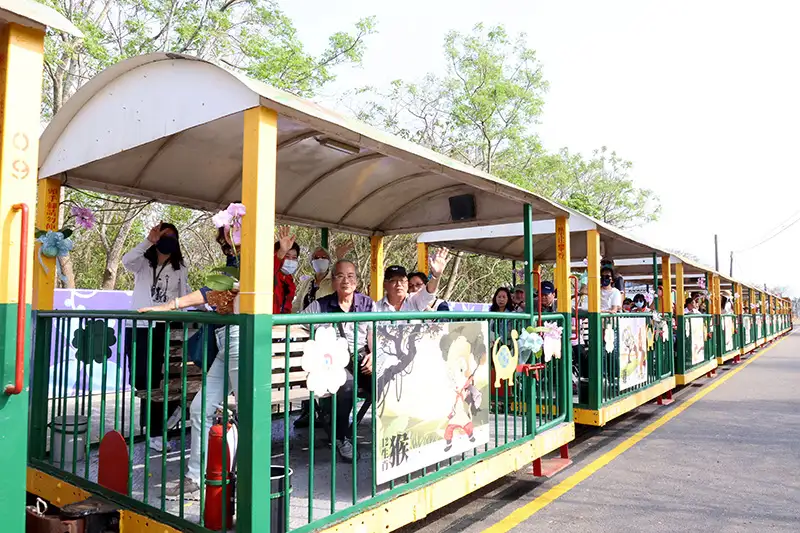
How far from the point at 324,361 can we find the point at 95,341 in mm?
1540

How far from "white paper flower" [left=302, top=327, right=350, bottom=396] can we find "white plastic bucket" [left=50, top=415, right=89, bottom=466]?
1.81m

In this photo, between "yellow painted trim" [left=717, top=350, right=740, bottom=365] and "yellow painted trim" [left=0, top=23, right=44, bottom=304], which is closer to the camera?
"yellow painted trim" [left=0, top=23, right=44, bottom=304]

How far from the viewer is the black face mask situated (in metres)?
4.62

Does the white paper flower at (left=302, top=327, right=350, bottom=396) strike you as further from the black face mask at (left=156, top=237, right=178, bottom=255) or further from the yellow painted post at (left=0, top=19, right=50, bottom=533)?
the black face mask at (left=156, top=237, right=178, bottom=255)

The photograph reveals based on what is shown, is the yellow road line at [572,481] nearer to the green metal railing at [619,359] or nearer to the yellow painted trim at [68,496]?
the green metal railing at [619,359]

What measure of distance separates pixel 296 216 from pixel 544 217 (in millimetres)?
2745

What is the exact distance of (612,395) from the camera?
6.73 meters

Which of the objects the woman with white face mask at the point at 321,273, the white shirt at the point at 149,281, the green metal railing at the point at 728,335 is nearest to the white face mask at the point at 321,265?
the woman with white face mask at the point at 321,273

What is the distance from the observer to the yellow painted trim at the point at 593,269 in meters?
6.52

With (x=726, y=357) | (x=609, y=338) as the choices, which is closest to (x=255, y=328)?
(x=609, y=338)

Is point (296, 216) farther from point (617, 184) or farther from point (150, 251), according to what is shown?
point (617, 184)

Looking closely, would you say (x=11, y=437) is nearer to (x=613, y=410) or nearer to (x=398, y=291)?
(x=398, y=291)

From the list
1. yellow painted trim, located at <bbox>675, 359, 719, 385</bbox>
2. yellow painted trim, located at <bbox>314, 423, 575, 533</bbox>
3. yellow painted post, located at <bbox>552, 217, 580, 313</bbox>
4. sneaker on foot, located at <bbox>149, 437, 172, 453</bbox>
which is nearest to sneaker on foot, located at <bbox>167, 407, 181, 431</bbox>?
sneaker on foot, located at <bbox>149, 437, 172, 453</bbox>

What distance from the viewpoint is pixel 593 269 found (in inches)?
260
